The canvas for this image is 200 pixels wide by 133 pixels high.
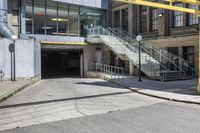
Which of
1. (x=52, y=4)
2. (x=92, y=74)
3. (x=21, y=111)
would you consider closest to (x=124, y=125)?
(x=21, y=111)

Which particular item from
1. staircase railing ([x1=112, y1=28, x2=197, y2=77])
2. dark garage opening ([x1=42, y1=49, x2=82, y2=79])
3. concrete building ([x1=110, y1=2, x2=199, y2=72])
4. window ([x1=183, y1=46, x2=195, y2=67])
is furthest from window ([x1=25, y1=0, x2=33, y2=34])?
dark garage opening ([x1=42, y1=49, x2=82, y2=79])

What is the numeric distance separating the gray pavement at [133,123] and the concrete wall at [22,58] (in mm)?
14917

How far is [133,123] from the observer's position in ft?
31.1

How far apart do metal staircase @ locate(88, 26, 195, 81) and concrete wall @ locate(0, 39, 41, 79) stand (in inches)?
307

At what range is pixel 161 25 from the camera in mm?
29406

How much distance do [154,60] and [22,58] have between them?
10795 millimetres

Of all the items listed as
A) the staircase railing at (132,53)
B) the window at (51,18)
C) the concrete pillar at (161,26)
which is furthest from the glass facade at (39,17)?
the concrete pillar at (161,26)

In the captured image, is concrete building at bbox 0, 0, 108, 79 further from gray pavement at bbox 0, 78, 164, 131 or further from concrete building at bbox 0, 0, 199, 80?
gray pavement at bbox 0, 78, 164, 131

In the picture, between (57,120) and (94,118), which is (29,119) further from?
(94,118)

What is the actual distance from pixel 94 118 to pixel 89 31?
986 inches

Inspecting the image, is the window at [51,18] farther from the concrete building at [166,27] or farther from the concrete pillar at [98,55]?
the concrete building at [166,27]

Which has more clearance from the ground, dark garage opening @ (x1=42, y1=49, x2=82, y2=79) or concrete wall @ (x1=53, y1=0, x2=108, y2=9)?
concrete wall @ (x1=53, y1=0, x2=108, y2=9)

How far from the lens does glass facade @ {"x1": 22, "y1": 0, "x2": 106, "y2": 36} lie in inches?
1229

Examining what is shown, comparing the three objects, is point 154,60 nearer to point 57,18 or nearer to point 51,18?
point 57,18
